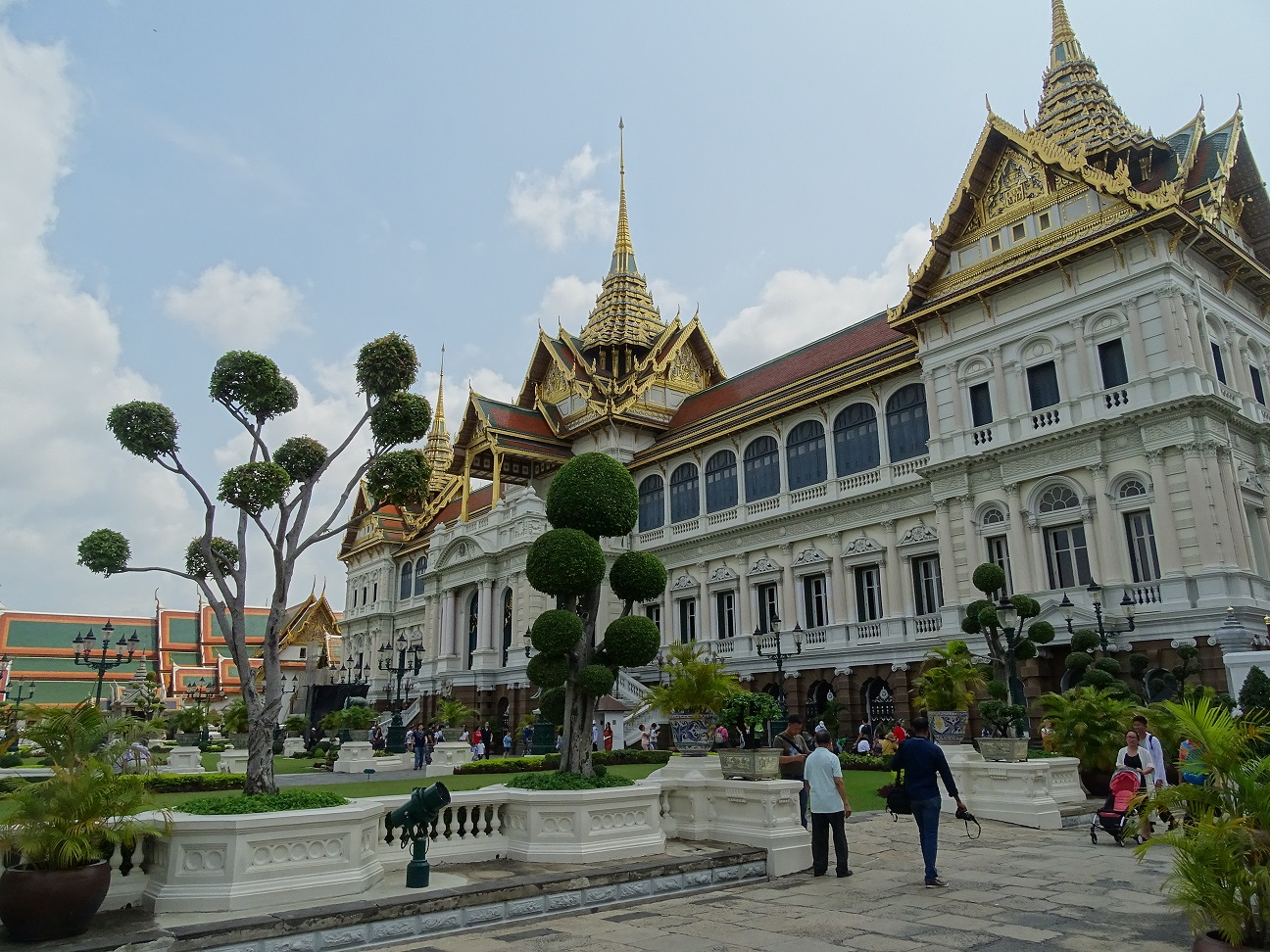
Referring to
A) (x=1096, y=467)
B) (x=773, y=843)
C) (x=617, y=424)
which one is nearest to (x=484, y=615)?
(x=617, y=424)

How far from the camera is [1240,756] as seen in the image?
5164 mm

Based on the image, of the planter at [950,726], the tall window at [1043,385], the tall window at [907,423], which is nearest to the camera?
the planter at [950,726]

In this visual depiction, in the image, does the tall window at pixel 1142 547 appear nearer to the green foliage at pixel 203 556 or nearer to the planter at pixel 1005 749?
the planter at pixel 1005 749

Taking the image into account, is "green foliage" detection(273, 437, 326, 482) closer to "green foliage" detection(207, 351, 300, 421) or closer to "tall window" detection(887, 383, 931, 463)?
"green foliage" detection(207, 351, 300, 421)

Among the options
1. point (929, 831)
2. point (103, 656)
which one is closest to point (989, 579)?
point (929, 831)

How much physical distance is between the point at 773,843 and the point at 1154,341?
17.2 meters

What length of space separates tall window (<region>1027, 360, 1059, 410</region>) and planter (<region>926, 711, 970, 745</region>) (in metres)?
10.9

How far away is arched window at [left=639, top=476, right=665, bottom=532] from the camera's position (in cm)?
3550

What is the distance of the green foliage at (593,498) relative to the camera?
11.3 metres

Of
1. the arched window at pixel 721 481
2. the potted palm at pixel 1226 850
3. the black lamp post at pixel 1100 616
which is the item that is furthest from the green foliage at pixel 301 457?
the arched window at pixel 721 481

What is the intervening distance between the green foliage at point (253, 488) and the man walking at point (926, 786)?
280 inches

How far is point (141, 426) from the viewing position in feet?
33.7

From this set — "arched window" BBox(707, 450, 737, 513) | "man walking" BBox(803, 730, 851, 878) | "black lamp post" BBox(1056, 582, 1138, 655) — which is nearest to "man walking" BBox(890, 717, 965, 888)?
"man walking" BBox(803, 730, 851, 878)

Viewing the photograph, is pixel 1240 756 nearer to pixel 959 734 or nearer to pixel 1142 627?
pixel 959 734
